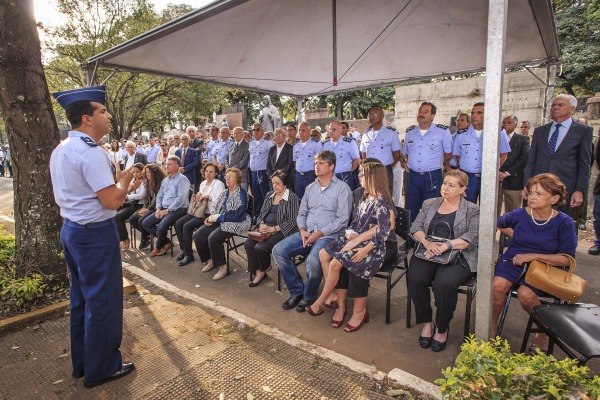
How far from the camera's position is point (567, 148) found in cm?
421

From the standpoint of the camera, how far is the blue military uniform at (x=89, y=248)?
2.39 meters

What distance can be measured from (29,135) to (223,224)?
2313mm

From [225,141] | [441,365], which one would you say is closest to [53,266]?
[441,365]

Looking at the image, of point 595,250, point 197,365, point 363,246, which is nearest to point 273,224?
point 363,246

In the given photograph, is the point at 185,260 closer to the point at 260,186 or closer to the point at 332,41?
the point at 260,186

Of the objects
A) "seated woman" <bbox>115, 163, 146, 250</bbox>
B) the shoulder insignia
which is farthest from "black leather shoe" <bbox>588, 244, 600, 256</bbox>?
"seated woman" <bbox>115, 163, 146, 250</bbox>

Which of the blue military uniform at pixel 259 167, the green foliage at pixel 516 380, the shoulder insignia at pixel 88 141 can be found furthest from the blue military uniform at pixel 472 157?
the shoulder insignia at pixel 88 141

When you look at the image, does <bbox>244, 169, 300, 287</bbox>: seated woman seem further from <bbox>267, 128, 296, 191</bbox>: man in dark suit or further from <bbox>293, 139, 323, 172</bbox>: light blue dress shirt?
Answer: <bbox>267, 128, 296, 191</bbox>: man in dark suit

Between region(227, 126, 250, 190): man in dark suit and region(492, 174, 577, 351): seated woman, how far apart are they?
5.81 metres

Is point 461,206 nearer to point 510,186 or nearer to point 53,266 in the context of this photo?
point 510,186

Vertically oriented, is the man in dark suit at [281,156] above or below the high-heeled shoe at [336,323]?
above

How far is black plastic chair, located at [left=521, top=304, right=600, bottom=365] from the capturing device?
1.99 metres

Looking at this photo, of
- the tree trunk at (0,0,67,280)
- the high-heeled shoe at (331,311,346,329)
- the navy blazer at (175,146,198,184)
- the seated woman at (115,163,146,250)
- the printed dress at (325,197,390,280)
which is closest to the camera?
the printed dress at (325,197,390,280)

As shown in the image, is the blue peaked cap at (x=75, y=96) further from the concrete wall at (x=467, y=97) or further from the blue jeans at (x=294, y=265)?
the concrete wall at (x=467, y=97)
